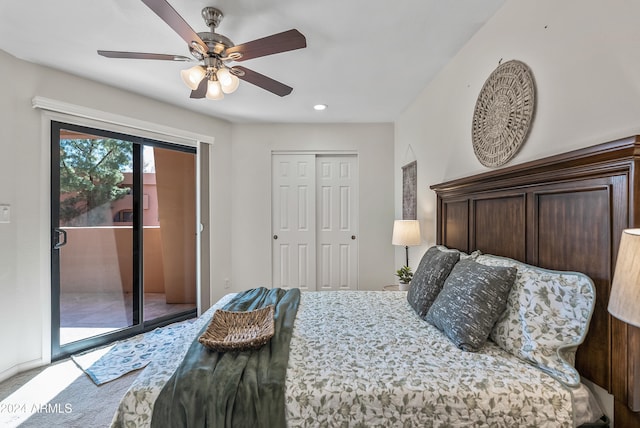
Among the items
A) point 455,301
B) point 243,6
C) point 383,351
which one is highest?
point 243,6

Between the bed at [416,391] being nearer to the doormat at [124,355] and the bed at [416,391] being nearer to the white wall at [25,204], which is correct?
the doormat at [124,355]

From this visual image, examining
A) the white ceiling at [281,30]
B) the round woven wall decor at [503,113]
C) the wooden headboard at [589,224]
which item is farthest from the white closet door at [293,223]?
the wooden headboard at [589,224]

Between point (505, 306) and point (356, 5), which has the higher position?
point (356, 5)

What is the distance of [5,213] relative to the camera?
214 centimetres

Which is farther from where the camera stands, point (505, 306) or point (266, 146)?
point (266, 146)

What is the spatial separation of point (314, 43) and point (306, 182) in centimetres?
208

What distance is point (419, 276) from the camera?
6.34ft

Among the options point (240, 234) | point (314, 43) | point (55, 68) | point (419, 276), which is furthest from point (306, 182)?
point (55, 68)

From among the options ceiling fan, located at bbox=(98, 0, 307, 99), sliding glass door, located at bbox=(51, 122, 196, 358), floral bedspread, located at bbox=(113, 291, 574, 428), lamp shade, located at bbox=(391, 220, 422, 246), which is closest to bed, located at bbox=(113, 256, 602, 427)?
floral bedspread, located at bbox=(113, 291, 574, 428)

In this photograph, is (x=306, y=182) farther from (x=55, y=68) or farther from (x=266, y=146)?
(x=55, y=68)

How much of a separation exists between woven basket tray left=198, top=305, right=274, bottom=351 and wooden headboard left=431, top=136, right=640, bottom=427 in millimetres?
1343

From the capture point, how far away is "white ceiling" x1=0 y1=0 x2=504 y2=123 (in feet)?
5.44

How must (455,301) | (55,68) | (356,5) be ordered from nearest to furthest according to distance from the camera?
1. (455,301)
2. (356,5)
3. (55,68)

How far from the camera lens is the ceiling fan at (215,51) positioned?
143 cm
